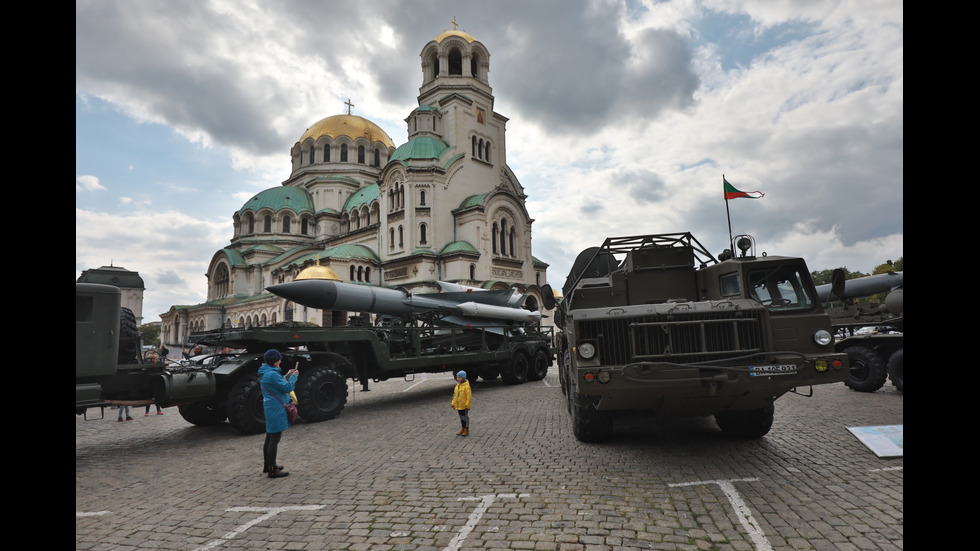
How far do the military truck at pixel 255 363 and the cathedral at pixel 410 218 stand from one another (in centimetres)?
1892

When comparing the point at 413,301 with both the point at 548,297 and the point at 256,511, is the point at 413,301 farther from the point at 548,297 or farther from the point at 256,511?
the point at 256,511

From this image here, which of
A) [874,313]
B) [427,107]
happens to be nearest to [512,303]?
[874,313]

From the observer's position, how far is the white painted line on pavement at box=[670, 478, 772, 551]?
12.6ft

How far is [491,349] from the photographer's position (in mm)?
15578

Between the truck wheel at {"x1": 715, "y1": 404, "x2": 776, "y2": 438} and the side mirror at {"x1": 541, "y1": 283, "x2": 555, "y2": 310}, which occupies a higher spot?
the side mirror at {"x1": 541, "y1": 283, "x2": 555, "y2": 310}

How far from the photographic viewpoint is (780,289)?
21.3 feet

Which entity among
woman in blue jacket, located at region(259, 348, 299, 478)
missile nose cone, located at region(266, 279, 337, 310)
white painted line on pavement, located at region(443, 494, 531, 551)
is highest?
missile nose cone, located at region(266, 279, 337, 310)

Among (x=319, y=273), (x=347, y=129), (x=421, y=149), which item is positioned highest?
(x=347, y=129)

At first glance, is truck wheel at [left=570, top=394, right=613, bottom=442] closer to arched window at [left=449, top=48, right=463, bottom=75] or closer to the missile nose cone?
the missile nose cone

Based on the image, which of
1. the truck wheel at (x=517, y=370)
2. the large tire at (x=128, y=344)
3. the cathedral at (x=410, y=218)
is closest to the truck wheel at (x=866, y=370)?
the truck wheel at (x=517, y=370)

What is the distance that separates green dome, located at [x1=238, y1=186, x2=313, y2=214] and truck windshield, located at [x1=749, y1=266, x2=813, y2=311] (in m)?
50.8

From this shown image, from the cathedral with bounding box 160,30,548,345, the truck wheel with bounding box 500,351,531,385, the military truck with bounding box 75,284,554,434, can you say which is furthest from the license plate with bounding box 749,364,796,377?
the cathedral with bounding box 160,30,548,345

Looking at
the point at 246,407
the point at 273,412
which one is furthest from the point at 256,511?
the point at 246,407

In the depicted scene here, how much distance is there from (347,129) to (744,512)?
5566 centimetres
